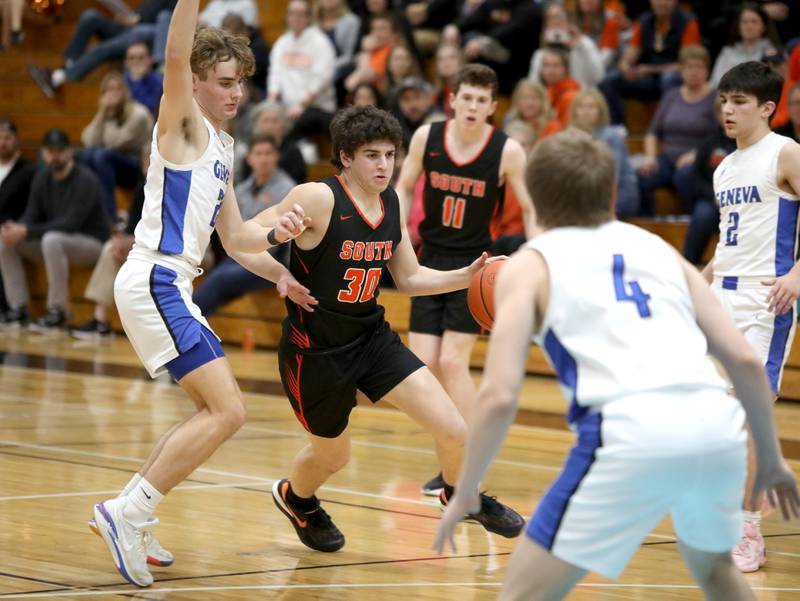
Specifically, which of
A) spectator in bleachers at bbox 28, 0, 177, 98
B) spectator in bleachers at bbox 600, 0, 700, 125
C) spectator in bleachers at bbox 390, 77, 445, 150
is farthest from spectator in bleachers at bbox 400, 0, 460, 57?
spectator in bleachers at bbox 28, 0, 177, 98

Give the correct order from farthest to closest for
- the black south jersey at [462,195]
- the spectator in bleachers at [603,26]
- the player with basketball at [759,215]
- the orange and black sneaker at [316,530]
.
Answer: the spectator in bleachers at [603,26]
the black south jersey at [462,195]
the player with basketball at [759,215]
the orange and black sneaker at [316,530]

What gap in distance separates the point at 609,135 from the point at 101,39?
7.96 meters

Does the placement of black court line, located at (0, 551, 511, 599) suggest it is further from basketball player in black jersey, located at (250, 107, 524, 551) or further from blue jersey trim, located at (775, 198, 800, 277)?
blue jersey trim, located at (775, 198, 800, 277)

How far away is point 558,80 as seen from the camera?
38.0 feet

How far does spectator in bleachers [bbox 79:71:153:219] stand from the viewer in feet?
43.7

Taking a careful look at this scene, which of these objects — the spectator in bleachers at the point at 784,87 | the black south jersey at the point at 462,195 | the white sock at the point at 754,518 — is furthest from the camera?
the spectator in bleachers at the point at 784,87

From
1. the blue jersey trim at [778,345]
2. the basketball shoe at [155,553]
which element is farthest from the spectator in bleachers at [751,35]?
the basketball shoe at [155,553]

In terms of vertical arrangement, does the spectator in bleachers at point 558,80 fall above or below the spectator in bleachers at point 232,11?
below

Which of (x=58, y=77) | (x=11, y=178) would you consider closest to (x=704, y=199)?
(x=11, y=178)

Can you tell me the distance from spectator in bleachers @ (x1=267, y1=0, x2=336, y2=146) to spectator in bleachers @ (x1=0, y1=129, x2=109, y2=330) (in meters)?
2.16

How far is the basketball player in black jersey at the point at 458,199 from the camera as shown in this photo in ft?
21.8

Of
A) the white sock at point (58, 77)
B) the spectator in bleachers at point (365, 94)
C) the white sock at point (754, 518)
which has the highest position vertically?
the spectator in bleachers at point (365, 94)

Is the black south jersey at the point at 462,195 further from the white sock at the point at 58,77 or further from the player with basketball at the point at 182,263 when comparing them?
the white sock at the point at 58,77

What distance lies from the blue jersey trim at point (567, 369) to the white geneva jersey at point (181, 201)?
2.01 m
